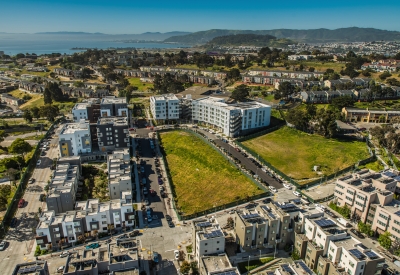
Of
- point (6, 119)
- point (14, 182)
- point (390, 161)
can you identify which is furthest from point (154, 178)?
point (6, 119)

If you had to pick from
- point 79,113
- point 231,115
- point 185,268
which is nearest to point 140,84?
point 79,113

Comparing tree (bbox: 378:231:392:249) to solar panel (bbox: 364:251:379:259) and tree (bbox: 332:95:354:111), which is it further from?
tree (bbox: 332:95:354:111)

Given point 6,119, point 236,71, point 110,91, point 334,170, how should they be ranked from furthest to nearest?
1. point 236,71
2. point 110,91
3. point 6,119
4. point 334,170

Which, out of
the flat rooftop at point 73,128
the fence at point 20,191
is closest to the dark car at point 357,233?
the fence at point 20,191

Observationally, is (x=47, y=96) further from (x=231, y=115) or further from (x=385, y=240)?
(x=385, y=240)

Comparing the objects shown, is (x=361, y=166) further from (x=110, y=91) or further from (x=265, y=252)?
(x=110, y=91)

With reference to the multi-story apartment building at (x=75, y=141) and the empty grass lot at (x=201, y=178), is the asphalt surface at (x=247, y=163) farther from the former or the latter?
the multi-story apartment building at (x=75, y=141)

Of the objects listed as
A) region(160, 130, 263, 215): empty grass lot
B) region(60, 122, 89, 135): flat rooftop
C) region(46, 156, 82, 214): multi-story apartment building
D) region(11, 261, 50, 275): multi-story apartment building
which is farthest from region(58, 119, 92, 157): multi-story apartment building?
region(11, 261, 50, 275): multi-story apartment building
